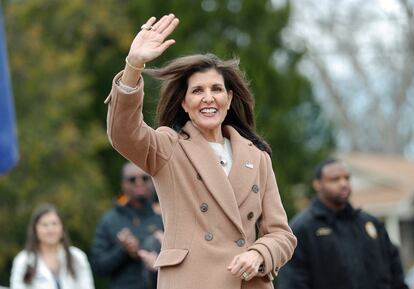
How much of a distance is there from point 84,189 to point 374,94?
70.3ft

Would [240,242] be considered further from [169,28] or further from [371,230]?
[371,230]

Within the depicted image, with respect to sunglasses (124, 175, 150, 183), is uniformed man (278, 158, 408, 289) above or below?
below

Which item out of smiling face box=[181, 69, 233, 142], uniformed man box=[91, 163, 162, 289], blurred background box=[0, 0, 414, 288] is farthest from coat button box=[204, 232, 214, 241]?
blurred background box=[0, 0, 414, 288]

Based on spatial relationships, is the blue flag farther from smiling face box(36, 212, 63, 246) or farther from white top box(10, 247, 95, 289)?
white top box(10, 247, 95, 289)

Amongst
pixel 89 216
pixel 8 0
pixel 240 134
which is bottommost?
pixel 89 216

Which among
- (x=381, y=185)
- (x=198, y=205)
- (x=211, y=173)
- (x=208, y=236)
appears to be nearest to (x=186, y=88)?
(x=211, y=173)

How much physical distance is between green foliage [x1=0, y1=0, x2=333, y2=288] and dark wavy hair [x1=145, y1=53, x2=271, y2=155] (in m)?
19.0

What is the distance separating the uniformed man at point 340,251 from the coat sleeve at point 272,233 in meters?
3.72

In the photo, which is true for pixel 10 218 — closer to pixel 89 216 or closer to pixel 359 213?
pixel 89 216

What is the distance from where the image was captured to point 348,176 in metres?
10.2

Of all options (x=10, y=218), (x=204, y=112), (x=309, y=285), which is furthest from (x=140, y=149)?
(x=10, y=218)

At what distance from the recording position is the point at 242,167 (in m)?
5.81

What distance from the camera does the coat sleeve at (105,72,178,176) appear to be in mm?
5434

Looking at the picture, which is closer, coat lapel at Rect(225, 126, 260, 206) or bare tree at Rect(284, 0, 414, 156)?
coat lapel at Rect(225, 126, 260, 206)
